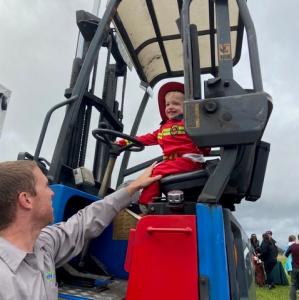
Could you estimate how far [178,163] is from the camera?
2.54m

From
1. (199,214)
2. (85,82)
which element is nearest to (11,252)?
(199,214)

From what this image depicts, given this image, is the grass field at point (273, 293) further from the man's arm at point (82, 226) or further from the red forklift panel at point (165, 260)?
the red forklift panel at point (165, 260)

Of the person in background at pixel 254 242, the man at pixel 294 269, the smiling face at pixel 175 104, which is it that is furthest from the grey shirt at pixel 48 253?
the person in background at pixel 254 242

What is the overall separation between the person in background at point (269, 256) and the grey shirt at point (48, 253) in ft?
32.1

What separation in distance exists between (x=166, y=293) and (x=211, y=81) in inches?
43.2

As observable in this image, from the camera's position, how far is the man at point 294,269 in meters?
8.69

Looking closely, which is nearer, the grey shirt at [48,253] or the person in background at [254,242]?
the grey shirt at [48,253]

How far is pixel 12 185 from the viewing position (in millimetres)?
1869

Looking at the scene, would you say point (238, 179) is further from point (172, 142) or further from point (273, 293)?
point (273, 293)

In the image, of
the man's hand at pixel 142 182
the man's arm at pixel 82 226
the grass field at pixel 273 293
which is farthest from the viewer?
the grass field at pixel 273 293

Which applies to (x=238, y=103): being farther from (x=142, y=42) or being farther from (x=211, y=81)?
(x=142, y=42)

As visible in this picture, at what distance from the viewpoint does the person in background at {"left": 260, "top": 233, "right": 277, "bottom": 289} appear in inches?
438

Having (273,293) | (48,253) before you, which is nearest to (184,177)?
(48,253)

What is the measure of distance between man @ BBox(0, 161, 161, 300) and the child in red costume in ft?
1.96
